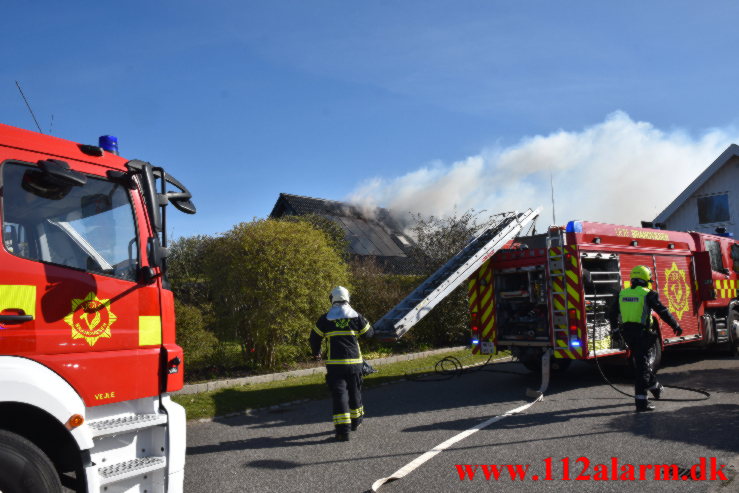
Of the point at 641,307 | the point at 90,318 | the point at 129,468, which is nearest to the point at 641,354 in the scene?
the point at 641,307

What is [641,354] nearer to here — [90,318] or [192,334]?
[90,318]

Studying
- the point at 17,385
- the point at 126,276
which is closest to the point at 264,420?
the point at 126,276

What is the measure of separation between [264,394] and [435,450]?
3.64 metres

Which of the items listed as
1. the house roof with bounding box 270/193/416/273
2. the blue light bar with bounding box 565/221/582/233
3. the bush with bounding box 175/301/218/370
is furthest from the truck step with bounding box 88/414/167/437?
the house roof with bounding box 270/193/416/273

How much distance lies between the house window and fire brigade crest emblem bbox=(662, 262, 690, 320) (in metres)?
12.1

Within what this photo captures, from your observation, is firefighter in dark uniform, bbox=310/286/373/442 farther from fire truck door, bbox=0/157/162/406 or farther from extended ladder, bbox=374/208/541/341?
fire truck door, bbox=0/157/162/406

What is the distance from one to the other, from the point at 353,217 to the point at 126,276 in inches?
836

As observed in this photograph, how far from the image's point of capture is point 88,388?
3217mm

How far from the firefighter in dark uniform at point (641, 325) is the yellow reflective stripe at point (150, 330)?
18.5 ft

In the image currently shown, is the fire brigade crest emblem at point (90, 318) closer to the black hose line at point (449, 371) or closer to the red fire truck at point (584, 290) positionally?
the red fire truck at point (584, 290)

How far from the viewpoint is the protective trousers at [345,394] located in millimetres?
5875

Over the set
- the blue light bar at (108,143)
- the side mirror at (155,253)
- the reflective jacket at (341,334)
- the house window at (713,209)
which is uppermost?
the house window at (713,209)

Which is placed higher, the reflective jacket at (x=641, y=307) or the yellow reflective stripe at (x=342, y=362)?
the reflective jacket at (x=641, y=307)

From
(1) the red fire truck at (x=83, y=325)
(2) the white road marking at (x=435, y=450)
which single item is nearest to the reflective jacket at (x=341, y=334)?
(2) the white road marking at (x=435, y=450)
